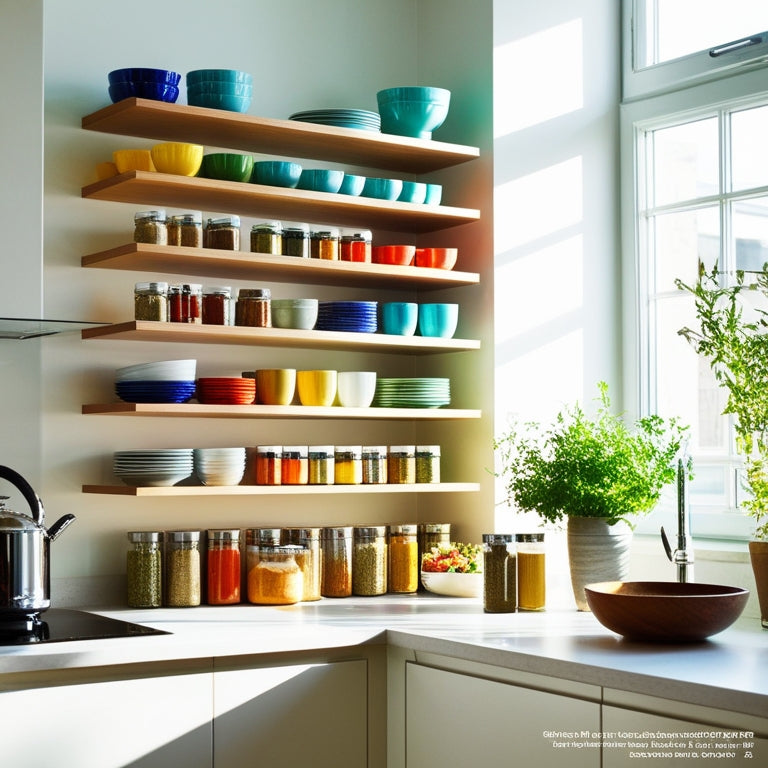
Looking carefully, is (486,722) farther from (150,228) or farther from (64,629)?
(150,228)

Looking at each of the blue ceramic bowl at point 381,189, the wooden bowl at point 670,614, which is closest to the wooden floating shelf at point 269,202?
the blue ceramic bowl at point 381,189

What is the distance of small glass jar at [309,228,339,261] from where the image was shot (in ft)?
10.8

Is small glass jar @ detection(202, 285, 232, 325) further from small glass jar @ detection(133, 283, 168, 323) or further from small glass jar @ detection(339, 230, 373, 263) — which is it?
small glass jar @ detection(339, 230, 373, 263)

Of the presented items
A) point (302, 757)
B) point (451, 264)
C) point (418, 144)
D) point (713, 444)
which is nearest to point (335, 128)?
point (418, 144)

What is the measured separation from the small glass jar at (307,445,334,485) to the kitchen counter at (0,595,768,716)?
1.17ft

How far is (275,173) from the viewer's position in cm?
323

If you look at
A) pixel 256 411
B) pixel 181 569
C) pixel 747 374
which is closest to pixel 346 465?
pixel 256 411

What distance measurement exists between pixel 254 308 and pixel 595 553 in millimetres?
1126

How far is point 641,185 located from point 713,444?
86cm

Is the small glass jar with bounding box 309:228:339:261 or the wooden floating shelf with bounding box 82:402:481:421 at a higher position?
the small glass jar with bounding box 309:228:339:261

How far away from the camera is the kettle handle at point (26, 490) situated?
2.80 meters

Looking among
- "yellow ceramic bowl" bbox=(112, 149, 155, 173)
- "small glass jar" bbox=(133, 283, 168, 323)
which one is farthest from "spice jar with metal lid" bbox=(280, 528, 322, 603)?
"yellow ceramic bowl" bbox=(112, 149, 155, 173)

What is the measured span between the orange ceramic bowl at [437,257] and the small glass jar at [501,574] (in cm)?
88

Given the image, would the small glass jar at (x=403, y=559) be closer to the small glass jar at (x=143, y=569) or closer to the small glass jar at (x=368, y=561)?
the small glass jar at (x=368, y=561)
